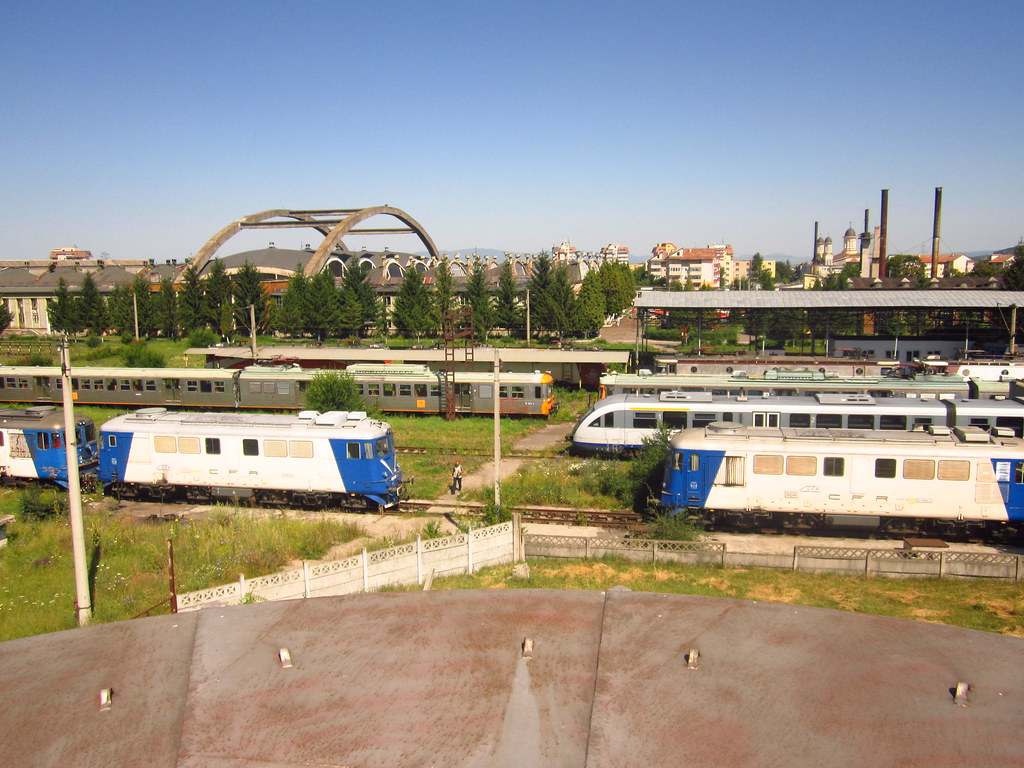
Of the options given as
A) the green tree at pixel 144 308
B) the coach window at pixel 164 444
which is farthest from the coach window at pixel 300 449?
the green tree at pixel 144 308

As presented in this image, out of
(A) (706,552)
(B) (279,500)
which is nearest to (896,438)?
(A) (706,552)

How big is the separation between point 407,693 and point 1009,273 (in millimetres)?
79571

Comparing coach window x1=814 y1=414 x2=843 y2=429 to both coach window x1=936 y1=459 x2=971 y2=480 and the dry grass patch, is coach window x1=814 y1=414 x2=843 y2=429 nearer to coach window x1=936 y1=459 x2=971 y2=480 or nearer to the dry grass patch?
coach window x1=936 y1=459 x2=971 y2=480

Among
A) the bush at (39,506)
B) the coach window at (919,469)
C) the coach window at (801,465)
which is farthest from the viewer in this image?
the bush at (39,506)

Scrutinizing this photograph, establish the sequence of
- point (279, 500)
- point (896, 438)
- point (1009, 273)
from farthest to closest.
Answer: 1. point (1009, 273)
2. point (279, 500)
3. point (896, 438)

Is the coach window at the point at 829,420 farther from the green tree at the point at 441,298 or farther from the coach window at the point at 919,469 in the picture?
the green tree at the point at 441,298

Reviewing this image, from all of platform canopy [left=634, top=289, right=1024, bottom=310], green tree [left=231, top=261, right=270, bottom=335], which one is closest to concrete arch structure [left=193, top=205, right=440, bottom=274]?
green tree [left=231, top=261, right=270, bottom=335]

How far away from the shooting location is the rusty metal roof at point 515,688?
248 inches

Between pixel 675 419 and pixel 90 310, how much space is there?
74.1 metres

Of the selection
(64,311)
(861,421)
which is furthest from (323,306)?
(861,421)

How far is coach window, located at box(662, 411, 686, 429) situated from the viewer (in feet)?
91.8

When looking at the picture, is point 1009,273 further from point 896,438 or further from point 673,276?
point 673,276

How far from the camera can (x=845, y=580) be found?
17.0m

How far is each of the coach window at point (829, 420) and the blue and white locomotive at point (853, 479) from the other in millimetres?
6115
